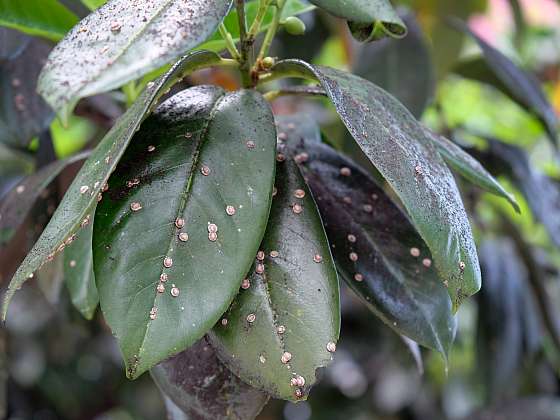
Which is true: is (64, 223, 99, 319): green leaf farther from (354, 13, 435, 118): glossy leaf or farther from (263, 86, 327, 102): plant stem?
(354, 13, 435, 118): glossy leaf

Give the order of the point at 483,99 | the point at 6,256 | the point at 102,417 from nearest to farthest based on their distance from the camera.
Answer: the point at 6,256, the point at 102,417, the point at 483,99

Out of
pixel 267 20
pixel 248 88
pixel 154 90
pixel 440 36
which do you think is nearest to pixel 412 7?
pixel 440 36

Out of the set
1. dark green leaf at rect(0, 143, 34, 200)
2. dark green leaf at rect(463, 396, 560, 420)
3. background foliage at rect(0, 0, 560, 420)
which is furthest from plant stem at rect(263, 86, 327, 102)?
dark green leaf at rect(463, 396, 560, 420)

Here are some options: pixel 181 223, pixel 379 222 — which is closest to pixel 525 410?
pixel 379 222

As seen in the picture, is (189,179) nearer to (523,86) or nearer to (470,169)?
(470,169)

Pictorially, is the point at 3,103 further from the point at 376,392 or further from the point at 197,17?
the point at 376,392

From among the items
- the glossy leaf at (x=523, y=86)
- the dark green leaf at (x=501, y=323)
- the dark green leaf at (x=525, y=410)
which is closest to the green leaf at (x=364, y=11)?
the glossy leaf at (x=523, y=86)
